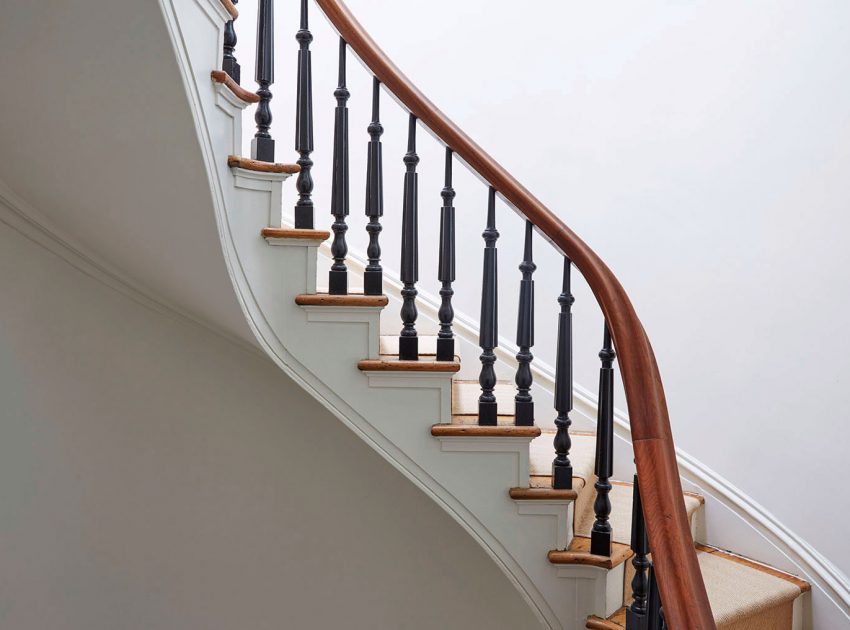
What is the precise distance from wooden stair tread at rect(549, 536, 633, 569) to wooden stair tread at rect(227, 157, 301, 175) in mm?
1283

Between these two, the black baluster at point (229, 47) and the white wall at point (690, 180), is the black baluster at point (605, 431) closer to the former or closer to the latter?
the white wall at point (690, 180)

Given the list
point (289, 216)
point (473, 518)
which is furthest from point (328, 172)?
point (473, 518)

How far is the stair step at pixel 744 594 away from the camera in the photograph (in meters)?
2.05

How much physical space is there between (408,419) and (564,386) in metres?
0.44

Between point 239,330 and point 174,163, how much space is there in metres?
0.51

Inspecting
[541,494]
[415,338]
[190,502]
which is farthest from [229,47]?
[190,502]

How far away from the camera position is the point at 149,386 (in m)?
2.71

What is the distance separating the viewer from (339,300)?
1.93 m

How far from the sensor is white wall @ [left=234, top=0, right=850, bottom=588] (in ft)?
7.91

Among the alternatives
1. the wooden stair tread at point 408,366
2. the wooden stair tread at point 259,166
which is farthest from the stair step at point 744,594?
the wooden stair tread at point 259,166

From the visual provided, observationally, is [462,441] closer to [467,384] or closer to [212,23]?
[467,384]

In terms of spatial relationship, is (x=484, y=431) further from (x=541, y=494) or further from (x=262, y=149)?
(x=262, y=149)

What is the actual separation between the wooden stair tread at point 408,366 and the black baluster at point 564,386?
292mm

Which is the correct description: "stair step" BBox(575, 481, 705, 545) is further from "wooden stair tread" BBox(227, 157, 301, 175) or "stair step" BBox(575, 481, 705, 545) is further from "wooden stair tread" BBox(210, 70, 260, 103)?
"wooden stair tread" BBox(210, 70, 260, 103)
